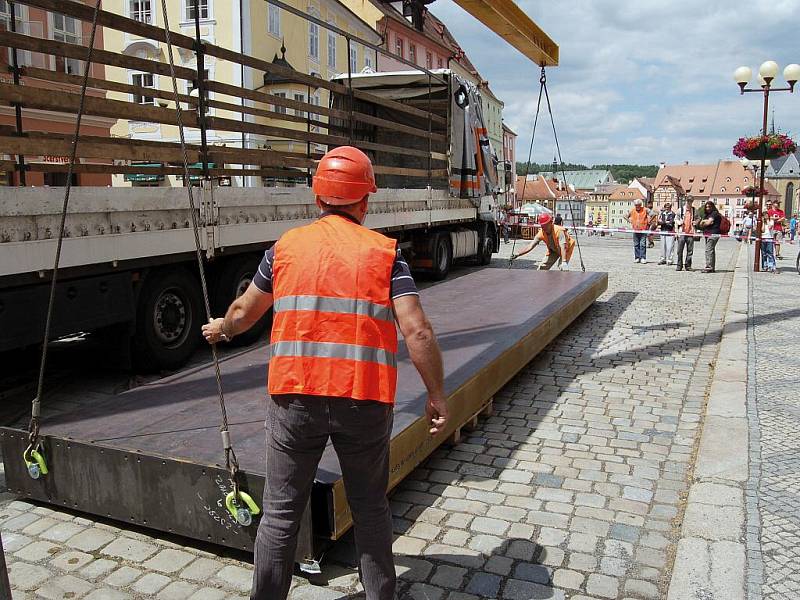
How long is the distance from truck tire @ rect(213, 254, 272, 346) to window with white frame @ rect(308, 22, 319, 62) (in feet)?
103

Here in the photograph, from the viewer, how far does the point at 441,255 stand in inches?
551

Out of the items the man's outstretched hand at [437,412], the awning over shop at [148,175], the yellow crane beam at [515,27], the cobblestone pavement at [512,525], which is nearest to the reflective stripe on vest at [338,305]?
the man's outstretched hand at [437,412]

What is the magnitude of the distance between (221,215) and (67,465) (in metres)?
3.73

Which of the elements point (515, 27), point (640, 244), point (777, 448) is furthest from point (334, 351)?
point (640, 244)

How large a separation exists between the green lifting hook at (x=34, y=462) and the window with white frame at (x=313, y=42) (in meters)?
35.6

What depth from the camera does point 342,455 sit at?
2.72m

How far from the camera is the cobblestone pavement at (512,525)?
3293mm

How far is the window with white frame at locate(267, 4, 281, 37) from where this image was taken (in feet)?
109

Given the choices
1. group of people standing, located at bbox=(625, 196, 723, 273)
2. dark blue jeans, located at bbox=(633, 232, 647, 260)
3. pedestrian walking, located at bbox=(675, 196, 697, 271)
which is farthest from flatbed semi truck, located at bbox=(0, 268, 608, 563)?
dark blue jeans, located at bbox=(633, 232, 647, 260)

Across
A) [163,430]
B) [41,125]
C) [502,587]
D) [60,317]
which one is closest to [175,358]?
[60,317]

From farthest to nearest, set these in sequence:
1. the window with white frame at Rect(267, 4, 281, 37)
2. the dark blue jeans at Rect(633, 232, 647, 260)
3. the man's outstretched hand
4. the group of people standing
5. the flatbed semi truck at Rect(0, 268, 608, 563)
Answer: the window with white frame at Rect(267, 4, 281, 37), the dark blue jeans at Rect(633, 232, 647, 260), the group of people standing, the flatbed semi truck at Rect(0, 268, 608, 563), the man's outstretched hand

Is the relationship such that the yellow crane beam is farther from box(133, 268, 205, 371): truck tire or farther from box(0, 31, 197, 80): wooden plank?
box(133, 268, 205, 371): truck tire

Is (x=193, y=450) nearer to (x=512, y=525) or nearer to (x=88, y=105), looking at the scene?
(x=512, y=525)

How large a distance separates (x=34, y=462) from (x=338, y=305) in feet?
7.22
